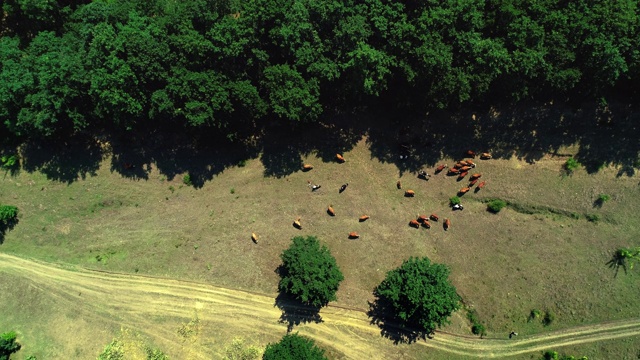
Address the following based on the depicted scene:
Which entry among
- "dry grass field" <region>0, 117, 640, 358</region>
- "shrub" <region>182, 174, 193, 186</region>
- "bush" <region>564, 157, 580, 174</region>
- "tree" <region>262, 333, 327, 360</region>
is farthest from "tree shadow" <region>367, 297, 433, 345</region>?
"shrub" <region>182, 174, 193, 186</region>

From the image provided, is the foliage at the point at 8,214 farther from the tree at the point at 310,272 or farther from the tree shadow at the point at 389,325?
the tree shadow at the point at 389,325

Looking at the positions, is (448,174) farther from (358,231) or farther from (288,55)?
(288,55)

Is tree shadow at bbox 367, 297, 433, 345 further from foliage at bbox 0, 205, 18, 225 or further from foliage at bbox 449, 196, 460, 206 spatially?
foliage at bbox 0, 205, 18, 225

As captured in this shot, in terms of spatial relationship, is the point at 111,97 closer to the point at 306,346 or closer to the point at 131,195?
the point at 131,195

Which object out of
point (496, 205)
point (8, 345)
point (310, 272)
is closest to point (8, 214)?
point (8, 345)

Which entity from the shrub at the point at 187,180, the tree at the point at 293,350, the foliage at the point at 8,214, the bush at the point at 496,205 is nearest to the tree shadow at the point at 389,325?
the tree at the point at 293,350
